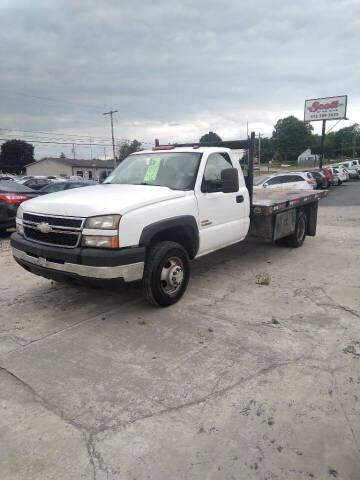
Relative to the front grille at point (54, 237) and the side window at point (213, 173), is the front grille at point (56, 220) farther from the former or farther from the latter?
the side window at point (213, 173)

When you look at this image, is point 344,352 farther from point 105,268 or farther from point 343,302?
point 105,268

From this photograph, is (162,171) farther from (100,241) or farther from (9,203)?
(9,203)

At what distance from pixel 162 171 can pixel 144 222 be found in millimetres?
1288

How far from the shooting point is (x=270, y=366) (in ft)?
10.7

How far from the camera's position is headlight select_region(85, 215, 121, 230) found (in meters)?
3.70

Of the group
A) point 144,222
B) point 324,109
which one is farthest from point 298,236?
point 324,109

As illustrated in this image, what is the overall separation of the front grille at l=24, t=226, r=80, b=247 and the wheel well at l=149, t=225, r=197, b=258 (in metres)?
0.86

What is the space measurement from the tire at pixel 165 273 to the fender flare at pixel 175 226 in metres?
0.20

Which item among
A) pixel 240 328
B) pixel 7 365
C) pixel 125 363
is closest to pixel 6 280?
pixel 7 365

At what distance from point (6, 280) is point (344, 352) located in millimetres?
4878

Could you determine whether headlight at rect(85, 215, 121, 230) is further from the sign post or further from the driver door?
the sign post

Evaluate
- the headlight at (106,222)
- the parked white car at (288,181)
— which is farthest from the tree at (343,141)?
the headlight at (106,222)

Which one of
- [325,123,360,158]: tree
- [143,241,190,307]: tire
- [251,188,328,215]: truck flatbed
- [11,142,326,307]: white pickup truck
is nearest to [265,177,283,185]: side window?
[251,188,328,215]: truck flatbed

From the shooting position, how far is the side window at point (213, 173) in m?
4.92
